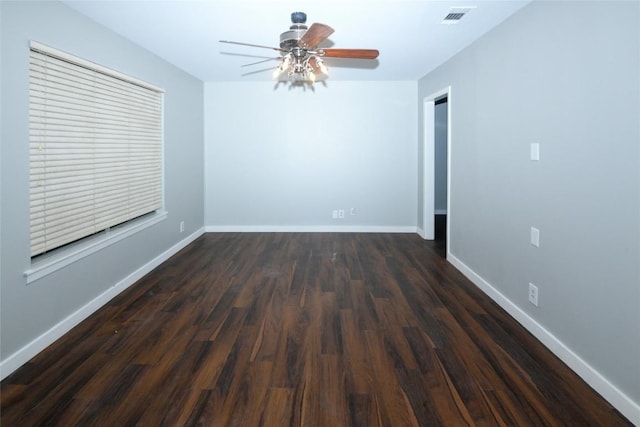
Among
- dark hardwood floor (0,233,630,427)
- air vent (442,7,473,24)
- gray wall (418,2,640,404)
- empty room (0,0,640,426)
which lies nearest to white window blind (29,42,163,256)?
empty room (0,0,640,426)

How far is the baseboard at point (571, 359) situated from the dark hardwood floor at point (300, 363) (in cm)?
5


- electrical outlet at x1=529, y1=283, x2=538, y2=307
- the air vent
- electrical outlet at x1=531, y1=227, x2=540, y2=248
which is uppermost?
the air vent

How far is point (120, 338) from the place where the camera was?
8.73ft

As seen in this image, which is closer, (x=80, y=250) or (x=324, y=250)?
(x=80, y=250)

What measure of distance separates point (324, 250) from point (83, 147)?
2999 millimetres

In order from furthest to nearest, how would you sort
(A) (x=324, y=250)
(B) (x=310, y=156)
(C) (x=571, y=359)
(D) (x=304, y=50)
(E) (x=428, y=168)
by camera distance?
1. (B) (x=310, y=156)
2. (E) (x=428, y=168)
3. (A) (x=324, y=250)
4. (D) (x=304, y=50)
5. (C) (x=571, y=359)

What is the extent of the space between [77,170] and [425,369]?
9.40ft

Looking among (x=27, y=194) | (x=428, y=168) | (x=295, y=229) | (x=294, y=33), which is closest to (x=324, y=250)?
(x=295, y=229)

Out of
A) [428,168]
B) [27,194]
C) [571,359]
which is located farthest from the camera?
[428,168]

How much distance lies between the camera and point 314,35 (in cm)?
254

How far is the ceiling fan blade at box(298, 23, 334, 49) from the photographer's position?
241 centimetres

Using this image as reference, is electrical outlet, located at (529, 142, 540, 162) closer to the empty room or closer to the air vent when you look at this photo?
the empty room

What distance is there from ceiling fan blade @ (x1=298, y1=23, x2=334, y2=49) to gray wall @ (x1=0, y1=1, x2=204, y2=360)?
1695mm

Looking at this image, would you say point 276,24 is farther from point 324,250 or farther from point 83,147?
point 324,250
